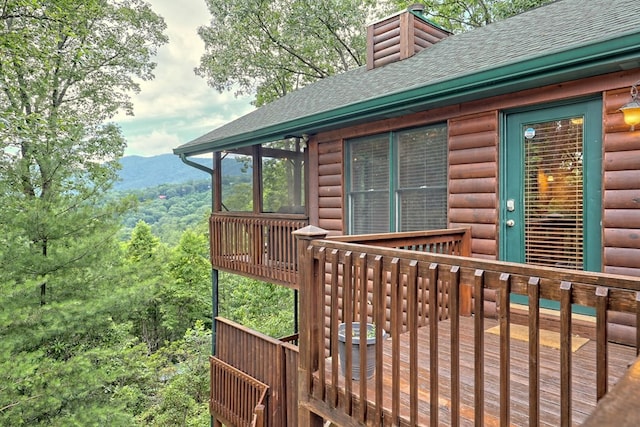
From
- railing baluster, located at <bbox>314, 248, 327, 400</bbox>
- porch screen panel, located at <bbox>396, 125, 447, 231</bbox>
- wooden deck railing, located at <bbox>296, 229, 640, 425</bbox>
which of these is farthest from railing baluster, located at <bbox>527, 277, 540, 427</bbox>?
porch screen panel, located at <bbox>396, 125, 447, 231</bbox>

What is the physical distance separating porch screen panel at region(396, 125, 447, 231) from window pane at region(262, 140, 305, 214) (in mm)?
2302

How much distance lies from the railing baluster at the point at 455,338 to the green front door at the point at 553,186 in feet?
7.54

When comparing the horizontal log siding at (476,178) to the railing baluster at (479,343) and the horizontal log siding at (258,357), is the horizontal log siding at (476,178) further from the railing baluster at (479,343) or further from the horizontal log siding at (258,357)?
the horizontal log siding at (258,357)

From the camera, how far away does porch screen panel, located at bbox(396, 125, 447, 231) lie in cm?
444

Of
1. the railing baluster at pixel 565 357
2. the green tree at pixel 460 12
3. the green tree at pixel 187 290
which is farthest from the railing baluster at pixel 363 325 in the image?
the green tree at pixel 187 290

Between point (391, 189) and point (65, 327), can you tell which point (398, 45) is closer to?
point (391, 189)

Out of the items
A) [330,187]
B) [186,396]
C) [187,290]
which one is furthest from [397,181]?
[187,290]

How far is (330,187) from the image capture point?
5.72m

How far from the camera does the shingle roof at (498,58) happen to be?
2.87 m

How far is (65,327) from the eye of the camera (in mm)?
6555

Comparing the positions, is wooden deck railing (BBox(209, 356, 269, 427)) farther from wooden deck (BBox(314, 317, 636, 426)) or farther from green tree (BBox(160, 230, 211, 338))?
green tree (BBox(160, 230, 211, 338))

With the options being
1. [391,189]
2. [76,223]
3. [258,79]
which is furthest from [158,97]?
[391,189]

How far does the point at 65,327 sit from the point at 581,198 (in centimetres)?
786

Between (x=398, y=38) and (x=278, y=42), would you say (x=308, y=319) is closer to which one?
(x=398, y=38)
